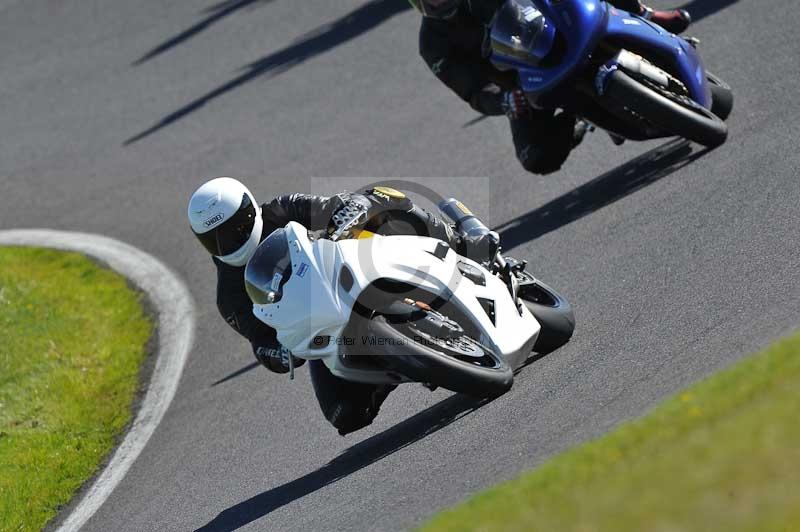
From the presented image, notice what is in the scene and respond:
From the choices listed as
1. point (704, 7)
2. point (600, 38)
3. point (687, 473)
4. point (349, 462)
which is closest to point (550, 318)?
point (349, 462)

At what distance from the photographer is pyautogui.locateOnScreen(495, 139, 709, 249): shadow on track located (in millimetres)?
9844

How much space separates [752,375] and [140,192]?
32.6 feet

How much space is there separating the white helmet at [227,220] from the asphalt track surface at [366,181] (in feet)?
4.25

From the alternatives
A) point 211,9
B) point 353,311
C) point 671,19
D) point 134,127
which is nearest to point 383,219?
point 353,311

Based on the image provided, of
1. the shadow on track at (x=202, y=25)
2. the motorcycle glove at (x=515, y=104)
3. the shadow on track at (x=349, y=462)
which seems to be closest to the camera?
the shadow on track at (x=349, y=462)

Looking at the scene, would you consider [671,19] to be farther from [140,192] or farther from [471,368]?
[140,192]

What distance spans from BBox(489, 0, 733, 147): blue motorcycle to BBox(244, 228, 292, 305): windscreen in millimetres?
2965

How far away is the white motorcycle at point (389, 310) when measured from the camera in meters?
6.72

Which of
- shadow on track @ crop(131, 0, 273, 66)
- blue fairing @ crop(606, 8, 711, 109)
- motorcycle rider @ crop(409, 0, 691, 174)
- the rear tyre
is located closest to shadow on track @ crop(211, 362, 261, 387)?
motorcycle rider @ crop(409, 0, 691, 174)

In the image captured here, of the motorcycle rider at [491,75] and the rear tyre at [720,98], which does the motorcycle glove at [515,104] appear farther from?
the rear tyre at [720,98]

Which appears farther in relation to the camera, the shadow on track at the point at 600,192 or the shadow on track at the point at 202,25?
the shadow on track at the point at 202,25

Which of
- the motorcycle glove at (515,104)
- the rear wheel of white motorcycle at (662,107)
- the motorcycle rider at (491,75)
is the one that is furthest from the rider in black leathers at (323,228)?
the motorcycle rider at (491,75)

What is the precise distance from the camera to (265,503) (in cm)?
729

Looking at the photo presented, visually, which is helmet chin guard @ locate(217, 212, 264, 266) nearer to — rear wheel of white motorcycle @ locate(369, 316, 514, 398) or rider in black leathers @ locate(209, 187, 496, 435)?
rider in black leathers @ locate(209, 187, 496, 435)
